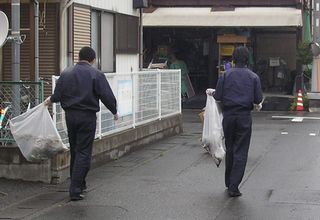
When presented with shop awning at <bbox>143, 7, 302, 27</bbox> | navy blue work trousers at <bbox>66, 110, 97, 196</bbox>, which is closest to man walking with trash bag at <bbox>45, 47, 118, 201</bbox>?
navy blue work trousers at <bbox>66, 110, 97, 196</bbox>

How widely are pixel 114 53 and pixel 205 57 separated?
12.2 meters

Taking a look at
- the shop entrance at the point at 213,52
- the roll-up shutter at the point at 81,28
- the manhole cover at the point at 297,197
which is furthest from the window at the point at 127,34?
the shop entrance at the point at 213,52

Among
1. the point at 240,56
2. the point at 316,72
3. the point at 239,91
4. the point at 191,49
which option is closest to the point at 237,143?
the point at 239,91

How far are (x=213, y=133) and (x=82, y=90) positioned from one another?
271 cm

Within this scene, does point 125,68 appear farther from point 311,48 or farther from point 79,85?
point 311,48

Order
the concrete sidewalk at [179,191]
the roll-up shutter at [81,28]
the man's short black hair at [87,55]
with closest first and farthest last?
the concrete sidewalk at [179,191] < the man's short black hair at [87,55] < the roll-up shutter at [81,28]

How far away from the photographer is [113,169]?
31.1 feet

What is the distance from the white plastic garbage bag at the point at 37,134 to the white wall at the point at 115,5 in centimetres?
436

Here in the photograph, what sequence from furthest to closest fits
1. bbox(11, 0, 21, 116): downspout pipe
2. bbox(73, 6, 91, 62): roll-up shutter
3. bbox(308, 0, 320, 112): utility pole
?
bbox(308, 0, 320, 112): utility pole
bbox(73, 6, 91, 62): roll-up shutter
bbox(11, 0, 21, 116): downspout pipe

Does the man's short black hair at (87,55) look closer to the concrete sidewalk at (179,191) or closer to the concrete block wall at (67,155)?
the concrete block wall at (67,155)

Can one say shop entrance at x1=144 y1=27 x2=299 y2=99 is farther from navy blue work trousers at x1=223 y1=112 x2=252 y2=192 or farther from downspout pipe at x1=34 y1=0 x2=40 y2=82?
navy blue work trousers at x1=223 y1=112 x2=252 y2=192

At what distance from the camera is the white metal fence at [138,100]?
32.8 feet

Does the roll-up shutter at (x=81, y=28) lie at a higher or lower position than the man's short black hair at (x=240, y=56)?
higher

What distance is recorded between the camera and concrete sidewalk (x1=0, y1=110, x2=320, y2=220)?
6.62 meters
